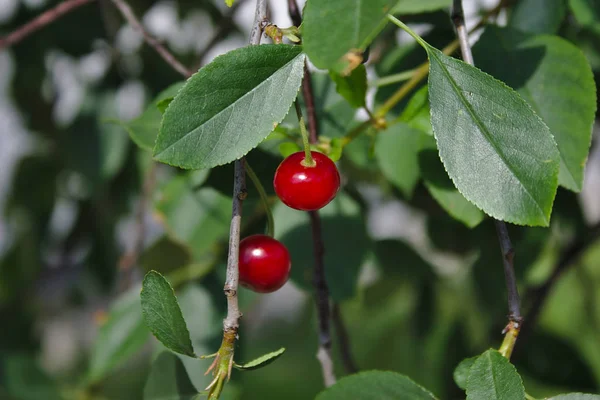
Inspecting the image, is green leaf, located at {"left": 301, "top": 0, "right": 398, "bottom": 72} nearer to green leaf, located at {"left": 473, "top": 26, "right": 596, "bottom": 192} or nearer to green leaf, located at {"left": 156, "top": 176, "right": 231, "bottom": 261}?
green leaf, located at {"left": 473, "top": 26, "right": 596, "bottom": 192}

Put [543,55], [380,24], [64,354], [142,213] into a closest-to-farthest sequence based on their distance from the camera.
Result: [380,24] < [543,55] < [142,213] < [64,354]

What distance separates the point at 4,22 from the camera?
4.66ft

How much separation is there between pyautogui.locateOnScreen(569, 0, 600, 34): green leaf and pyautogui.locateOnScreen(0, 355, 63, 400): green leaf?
3.31 feet

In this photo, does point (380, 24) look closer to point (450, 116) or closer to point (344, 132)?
point (450, 116)

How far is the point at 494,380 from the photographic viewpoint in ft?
1.49

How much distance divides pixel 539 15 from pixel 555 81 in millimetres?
180

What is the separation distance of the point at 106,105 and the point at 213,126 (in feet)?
3.07

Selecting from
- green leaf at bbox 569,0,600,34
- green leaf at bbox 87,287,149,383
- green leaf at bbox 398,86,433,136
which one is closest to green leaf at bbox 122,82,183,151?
green leaf at bbox 398,86,433,136

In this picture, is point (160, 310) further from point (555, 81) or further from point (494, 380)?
point (555, 81)

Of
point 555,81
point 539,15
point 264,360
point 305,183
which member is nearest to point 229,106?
point 305,183

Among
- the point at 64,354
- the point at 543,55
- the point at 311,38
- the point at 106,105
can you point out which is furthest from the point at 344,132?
the point at 64,354

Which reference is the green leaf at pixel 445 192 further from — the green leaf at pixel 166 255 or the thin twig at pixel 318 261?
the green leaf at pixel 166 255

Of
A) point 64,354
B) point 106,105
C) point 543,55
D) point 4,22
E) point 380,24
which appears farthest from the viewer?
point 64,354

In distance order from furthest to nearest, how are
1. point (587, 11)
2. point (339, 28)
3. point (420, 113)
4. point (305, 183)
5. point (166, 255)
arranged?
point (166, 255) < point (587, 11) < point (420, 113) < point (305, 183) < point (339, 28)
